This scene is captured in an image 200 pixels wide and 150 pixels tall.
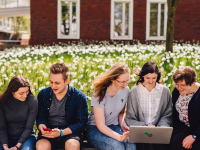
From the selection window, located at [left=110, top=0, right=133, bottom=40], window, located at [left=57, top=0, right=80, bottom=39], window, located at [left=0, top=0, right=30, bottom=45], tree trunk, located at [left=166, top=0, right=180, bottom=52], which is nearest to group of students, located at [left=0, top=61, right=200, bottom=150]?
tree trunk, located at [left=166, top=0, right=180, bottom=52]

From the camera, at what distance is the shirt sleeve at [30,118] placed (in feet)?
11.1

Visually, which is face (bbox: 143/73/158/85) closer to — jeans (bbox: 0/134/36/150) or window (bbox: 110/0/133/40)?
jeans (bbox: 0/134/36/150)

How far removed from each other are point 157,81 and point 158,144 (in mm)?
940

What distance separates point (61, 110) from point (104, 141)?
0.72 metres

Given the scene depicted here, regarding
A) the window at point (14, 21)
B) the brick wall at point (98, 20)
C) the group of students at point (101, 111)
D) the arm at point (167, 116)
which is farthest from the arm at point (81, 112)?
the window at point (14, 21)

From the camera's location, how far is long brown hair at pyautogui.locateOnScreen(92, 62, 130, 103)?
3555 millimetres

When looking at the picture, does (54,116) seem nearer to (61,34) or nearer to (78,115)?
(78,115)

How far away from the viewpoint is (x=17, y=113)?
3480 mm

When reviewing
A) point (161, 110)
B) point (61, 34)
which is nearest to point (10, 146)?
point (161, 110)

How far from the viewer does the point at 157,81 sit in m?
3.89

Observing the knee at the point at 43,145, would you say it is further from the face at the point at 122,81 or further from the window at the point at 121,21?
the window at the point at 121,21

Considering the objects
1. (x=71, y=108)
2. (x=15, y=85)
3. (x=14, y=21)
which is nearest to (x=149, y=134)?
(x=71, y=108)

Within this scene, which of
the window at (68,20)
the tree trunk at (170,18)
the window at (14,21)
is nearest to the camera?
the tree trunk at (170,18)

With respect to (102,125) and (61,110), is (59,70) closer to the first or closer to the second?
(61,110)
